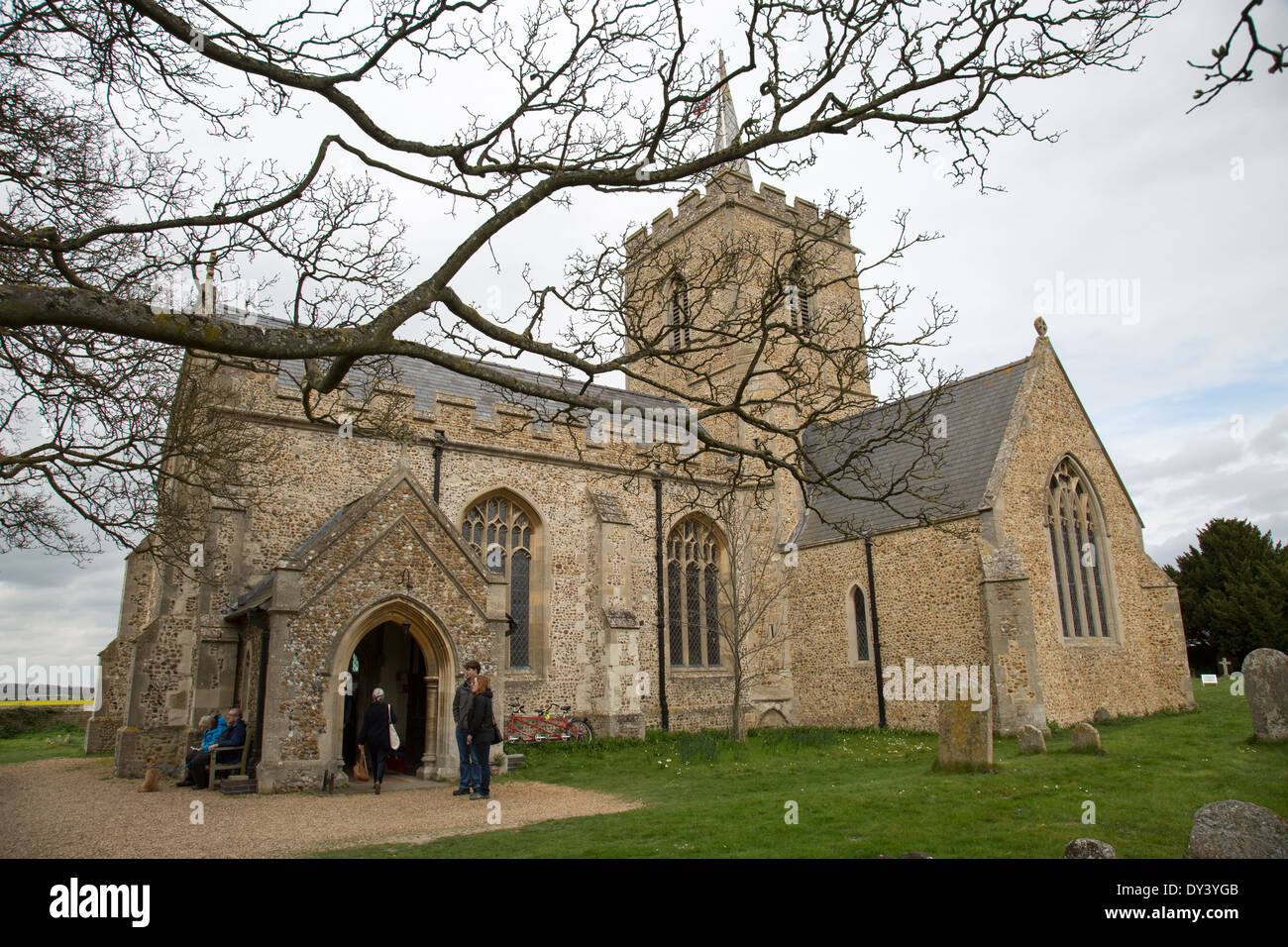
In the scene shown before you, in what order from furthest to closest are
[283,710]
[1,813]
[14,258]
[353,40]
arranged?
[283,710]
[1,813]
[14,258]
[353,40]

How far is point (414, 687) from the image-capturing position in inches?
521

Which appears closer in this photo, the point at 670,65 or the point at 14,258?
the point at 670,65

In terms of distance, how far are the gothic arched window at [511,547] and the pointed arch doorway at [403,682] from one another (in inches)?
104

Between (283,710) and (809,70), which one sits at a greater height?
(809,70)

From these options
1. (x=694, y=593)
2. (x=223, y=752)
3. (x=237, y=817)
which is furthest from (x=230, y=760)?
(x=694, y=593)

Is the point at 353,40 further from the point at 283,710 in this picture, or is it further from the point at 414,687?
the point at 414,687

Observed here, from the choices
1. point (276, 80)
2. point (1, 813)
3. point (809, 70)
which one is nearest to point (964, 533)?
point (809, 70)

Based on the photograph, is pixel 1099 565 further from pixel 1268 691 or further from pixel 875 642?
pixel 1268 691

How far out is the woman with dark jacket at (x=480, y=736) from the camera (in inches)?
401

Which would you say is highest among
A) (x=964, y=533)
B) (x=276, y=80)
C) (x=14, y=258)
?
(x=276, y=80)

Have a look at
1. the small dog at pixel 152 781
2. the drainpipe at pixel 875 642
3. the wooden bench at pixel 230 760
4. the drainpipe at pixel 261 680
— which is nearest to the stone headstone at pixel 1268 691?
the drainpipe at pixel 875 642

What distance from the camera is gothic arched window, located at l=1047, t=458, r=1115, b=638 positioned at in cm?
1697
